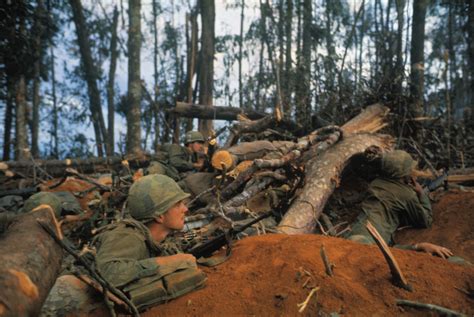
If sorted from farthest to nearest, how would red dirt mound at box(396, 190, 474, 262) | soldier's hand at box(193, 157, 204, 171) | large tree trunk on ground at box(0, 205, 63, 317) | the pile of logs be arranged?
soldier's hand at box(193, 157, 204, 171) < red dirt mound at box(396, 190, 474, 262) < the pile of logs < large tree trunk on ground at box(0, 205, 63, 317)

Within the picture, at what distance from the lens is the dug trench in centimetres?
242

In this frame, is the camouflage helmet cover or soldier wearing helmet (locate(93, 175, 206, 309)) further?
the camouflage helmet cover

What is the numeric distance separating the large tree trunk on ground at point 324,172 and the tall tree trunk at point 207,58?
5.95 metres

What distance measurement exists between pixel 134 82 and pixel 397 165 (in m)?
8.22

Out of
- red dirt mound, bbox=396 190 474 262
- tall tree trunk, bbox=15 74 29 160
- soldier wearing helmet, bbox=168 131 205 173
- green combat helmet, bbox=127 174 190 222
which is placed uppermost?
tall tree trunk, bbox=15 74 29 160

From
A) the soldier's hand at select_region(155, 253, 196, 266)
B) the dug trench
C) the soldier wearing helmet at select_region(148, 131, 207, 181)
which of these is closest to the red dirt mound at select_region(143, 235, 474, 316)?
the dug trench

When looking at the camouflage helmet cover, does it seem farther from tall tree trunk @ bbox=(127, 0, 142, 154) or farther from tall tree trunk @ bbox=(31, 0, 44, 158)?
tall tree trunk @ bbox=(31, 0, 44, 158)

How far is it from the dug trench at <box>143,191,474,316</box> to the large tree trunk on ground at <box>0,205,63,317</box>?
67 cm

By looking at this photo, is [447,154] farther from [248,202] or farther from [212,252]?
[212,252]

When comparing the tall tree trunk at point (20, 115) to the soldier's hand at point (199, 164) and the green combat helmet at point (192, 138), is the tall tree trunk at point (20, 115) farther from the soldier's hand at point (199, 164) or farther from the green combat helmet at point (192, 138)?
the soldier's hand at point (199, 164)

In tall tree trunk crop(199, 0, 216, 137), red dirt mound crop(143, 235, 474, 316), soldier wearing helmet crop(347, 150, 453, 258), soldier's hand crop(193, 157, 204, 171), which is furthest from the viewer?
tall tree trunk crop(199, 0, 216, 137)

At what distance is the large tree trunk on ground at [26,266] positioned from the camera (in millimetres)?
1882

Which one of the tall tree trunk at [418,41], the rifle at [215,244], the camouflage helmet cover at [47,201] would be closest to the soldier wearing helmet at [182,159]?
the camouflage helmet cover at [47,201]

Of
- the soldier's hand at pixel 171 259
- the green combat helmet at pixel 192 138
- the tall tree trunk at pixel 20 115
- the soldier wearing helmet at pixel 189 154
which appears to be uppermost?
the tall tree trunk at pixel 20 115
